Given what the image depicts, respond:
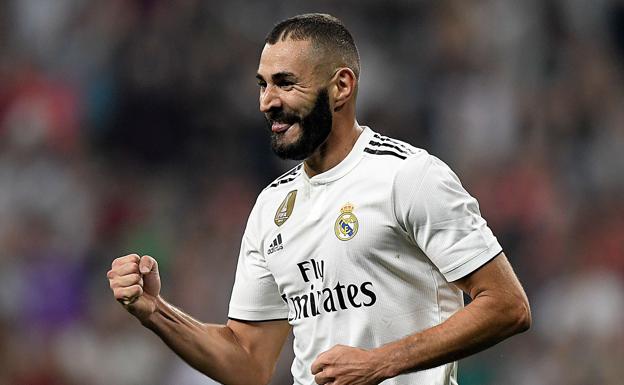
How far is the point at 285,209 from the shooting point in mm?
Answer: 4371

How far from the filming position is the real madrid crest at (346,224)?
13.1 feet

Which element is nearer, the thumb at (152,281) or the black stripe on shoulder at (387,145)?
the black stripe on shoulder at (387,145)

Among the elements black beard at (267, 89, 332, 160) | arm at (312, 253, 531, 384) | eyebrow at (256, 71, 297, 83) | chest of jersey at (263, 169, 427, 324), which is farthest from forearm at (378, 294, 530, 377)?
eyebrow at (256, 71, 297, 83)

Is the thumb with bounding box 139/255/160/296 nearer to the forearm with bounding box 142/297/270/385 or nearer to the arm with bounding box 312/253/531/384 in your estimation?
the forearm with bounding box 142/297/270/385

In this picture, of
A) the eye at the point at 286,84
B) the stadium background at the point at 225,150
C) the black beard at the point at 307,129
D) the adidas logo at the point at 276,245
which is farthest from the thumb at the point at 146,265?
the stadium background at the point at 225,150

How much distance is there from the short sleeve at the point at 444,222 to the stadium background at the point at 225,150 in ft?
14.3

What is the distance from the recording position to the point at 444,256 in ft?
→ 12.5

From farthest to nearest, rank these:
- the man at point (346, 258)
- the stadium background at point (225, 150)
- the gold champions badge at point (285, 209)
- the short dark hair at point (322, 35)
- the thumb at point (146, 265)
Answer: the stadium background at point (225, 150) → the gold champions badge at point (285, 209) → the short dark hair at point (322, 35) → the thumb at point (146, 265) → the man at point (346, 258)

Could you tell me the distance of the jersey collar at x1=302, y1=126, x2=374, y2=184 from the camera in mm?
4188

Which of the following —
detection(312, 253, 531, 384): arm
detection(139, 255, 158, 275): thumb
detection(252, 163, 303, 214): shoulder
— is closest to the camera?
detection(312, 253, 531, 384): arm

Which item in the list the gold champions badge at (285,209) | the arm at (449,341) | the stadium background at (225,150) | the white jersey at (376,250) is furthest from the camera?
the stadium background at (225,150)

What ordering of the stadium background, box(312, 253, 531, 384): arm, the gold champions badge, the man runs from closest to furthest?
box(312, 253, 531, 384): arm, the man, the gold champions badge, the stadium background

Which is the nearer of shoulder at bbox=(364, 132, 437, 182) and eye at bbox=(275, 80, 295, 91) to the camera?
shoulder at bbox=(364, 132, 437, 182)

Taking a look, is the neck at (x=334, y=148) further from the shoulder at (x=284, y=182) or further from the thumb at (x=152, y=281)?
the thumb at (x=152, y=281)
